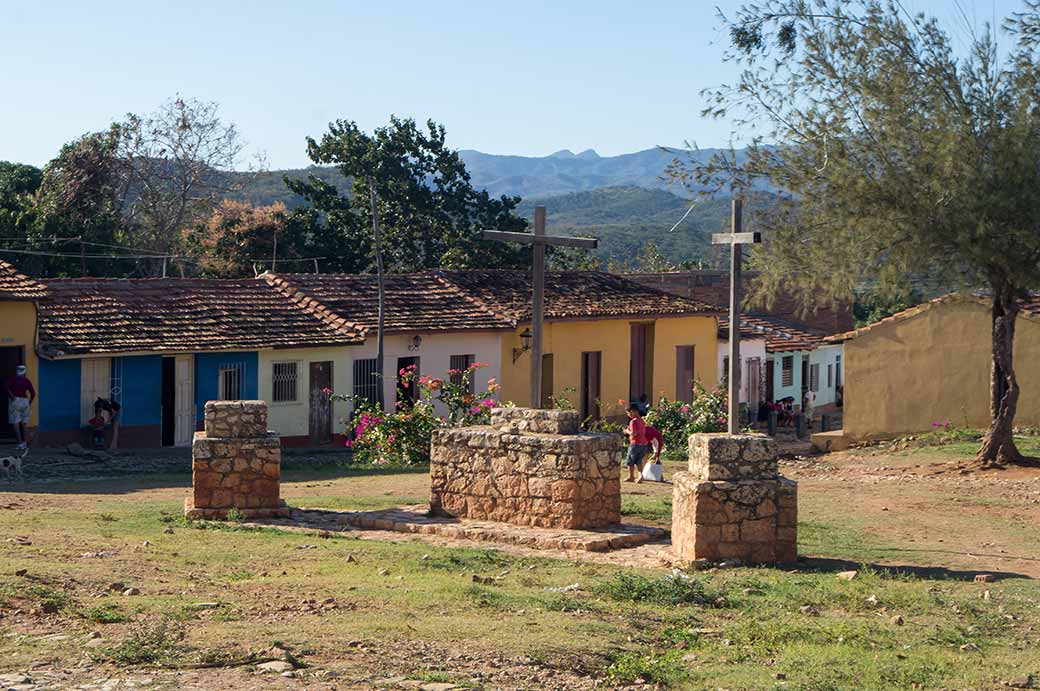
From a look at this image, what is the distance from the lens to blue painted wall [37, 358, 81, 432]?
2461 cm

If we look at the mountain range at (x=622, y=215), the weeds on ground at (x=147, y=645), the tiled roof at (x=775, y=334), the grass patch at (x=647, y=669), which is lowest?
the grass patch at (x=647, y=669)

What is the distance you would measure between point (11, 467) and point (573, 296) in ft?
54.0

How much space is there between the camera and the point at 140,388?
26031 mm

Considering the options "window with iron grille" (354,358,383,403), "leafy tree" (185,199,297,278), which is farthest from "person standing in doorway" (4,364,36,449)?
"leafy tree" (185,199,297,278)

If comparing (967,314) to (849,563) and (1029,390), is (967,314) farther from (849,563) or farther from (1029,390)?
(849,563)

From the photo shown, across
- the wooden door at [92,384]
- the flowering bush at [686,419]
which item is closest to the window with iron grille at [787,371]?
the flowering bush at [686,419]

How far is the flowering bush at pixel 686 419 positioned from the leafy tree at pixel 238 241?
55.0 feet

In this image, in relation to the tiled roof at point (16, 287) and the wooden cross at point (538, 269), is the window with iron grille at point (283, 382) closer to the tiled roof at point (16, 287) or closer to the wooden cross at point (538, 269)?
the tiled roof at point (16, 287)

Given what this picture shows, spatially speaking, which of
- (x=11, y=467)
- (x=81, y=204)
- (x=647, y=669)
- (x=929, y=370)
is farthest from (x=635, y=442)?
(x=81, y=204)

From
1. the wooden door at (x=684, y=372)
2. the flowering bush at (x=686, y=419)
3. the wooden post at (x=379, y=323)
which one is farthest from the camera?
the wooden door at (x=684, y=372)

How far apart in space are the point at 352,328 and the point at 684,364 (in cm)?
1072

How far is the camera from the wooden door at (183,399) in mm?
26562

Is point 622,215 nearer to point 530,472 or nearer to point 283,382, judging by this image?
Answer: point 283,382

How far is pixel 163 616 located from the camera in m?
8.85
